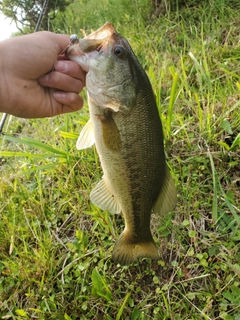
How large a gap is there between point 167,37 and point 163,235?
2.69 meters

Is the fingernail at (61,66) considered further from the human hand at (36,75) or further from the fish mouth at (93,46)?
the fish mouth at (93,46)

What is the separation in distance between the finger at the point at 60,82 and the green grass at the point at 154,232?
54 cm

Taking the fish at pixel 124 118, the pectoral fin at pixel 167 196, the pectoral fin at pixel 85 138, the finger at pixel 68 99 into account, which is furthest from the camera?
the finger at pixel 68 99

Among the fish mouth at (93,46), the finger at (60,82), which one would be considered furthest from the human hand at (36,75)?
the fish mouth at (93,46)

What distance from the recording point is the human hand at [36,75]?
1876 mm

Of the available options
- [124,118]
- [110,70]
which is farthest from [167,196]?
[110,70]

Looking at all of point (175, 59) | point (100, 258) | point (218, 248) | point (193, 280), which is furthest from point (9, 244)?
point (175, 59)

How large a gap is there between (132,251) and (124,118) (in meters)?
0.83

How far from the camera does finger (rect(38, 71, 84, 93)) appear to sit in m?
1.90

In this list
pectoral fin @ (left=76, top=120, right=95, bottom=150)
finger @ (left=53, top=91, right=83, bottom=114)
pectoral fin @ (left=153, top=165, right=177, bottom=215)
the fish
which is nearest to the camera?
the fish

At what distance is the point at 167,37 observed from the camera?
12.6 ft

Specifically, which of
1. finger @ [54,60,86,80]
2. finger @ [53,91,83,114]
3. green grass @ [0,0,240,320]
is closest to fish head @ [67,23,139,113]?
finger @ [54,60,86,80]

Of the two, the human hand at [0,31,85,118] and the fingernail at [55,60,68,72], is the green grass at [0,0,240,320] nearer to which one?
the human hand at [0,31,85,118]

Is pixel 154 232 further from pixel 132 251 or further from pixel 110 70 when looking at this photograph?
pixel 110 70
